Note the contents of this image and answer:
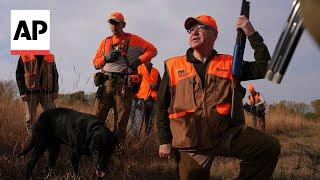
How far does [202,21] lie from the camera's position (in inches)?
197

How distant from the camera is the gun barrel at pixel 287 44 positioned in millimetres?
1509

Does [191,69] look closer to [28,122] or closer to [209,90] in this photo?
[209,90]

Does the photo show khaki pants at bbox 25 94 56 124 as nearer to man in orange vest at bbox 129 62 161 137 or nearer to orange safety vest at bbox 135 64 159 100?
man in orange vest at bbox 129 62 161 137

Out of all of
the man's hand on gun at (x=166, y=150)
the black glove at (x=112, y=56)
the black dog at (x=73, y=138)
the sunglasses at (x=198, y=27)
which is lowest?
the black dog at (x=73, y=138)

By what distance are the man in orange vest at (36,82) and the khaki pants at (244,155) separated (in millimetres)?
4274

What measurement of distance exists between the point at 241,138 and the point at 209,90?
20.6 inches

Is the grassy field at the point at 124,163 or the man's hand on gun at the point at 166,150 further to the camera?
the grassy field at the point at 124,163

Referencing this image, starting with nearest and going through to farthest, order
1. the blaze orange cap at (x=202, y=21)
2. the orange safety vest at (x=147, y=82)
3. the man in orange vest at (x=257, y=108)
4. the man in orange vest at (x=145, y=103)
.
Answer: the blaze orange cap at (x=202, y=21) < the man in orange vest at (x=145, y=103) < the orange safety vest at (x=147, y=82) < the man in orange vest at (x=257, y=108)

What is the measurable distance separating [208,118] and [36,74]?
4.63m

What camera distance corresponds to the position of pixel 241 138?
4699 millimetres

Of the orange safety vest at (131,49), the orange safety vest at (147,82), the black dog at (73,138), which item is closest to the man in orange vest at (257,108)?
the orange safety vest at (147,82)

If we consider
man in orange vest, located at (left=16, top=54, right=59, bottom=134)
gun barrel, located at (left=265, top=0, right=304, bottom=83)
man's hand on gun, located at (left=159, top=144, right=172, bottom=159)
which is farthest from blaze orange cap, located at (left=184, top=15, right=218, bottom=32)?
man in orange vest, located at (left=16, top=54, right=59, bottom=134)

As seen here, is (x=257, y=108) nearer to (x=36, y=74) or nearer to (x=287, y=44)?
(x=36, y=74)

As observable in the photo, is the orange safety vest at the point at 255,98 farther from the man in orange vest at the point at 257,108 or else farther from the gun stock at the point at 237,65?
the gun stock at the point at 237,65
